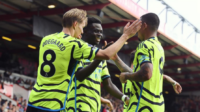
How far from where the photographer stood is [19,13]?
54.9 ft

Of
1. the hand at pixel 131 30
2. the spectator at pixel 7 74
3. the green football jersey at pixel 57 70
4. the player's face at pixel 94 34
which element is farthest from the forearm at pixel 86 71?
the spectator at pixel 7 74

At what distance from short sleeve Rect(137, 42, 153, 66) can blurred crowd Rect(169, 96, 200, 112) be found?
4009cm

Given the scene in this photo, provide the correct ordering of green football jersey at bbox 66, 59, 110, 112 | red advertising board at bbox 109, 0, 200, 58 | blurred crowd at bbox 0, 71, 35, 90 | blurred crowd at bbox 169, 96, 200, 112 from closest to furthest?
green football jersey at bbox 66, 59, 110, 112
red advertising board at bbox 109, 0, 200, 58
blurred crowd at bbox 0, 71, 35, 90
blurred crowd at bbox 169, 96, 200, 112

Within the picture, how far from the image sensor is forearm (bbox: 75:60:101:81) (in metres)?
4.54

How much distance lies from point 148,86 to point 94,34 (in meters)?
1.53

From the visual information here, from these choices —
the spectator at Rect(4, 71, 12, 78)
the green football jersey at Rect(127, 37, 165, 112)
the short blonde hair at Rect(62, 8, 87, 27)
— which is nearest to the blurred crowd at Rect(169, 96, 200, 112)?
the spectator at Rect(4, 71, 12, 78)

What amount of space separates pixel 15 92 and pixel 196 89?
28994 mm

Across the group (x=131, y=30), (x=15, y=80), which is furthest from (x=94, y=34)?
(x=15, y=80)

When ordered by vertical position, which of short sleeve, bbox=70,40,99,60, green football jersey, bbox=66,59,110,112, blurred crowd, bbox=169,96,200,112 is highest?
blurred crowd, bbox=169,96,200,112

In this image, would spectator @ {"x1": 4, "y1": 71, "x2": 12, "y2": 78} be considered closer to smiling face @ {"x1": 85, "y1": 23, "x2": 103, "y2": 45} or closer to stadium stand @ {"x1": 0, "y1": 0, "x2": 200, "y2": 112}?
stadium stand @ {"x1": 0, "y1": 0, "x2": 200, "y2": 112}

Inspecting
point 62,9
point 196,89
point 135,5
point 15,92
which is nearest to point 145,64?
point 62,9

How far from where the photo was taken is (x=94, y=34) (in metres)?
5.68

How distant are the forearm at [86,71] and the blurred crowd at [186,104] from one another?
3996 cm

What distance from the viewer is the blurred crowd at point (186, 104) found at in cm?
4288
